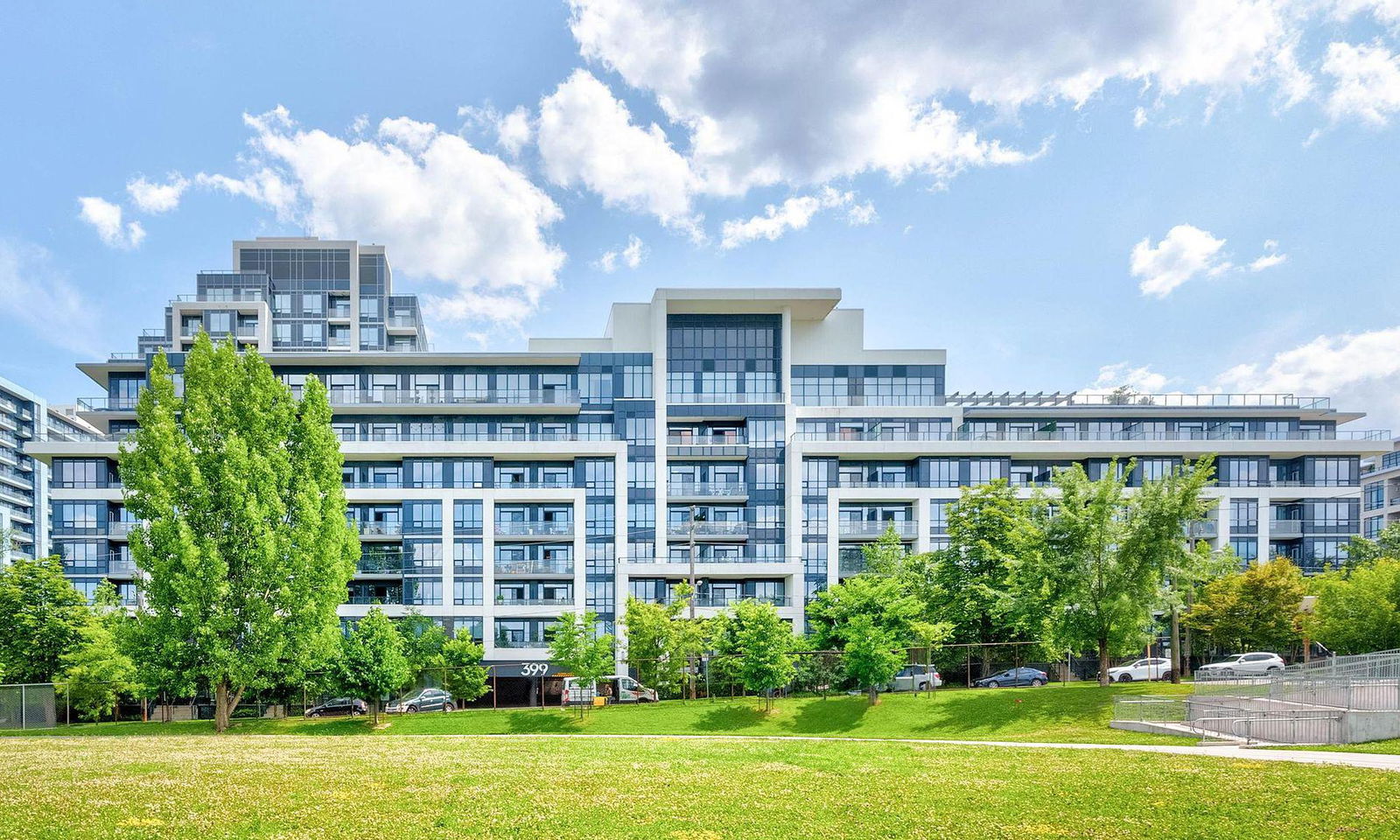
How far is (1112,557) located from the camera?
35.6 meters

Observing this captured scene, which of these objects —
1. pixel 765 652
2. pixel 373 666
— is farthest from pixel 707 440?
pixel 373 666

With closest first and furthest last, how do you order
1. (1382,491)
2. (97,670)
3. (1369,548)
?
(97,670) < (1369,548) < (1382,491)

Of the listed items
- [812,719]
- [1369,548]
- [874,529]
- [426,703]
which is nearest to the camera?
[812,719]

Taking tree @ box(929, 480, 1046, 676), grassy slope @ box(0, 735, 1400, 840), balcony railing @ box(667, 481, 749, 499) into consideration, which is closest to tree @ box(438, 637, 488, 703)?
balcony railing @ box(667, 481, 749, 499)

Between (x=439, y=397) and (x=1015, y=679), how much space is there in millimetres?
43039

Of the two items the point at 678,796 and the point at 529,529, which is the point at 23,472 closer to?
the point at 529,529

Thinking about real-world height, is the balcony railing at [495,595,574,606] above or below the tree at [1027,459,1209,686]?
below

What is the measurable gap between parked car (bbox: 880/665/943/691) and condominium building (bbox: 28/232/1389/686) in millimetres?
11185

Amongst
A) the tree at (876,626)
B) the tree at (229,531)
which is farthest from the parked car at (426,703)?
the tree at (876,626)

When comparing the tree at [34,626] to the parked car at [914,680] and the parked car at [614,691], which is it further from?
the parked car at [914,680]

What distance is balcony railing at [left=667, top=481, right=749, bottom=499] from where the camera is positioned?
5875 centimetres

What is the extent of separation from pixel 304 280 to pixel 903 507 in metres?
55.3

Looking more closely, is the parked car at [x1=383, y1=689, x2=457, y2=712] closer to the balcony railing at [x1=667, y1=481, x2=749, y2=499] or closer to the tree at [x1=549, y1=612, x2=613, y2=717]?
the tree at [x1=549, y1=612, x2=613, y2=717]

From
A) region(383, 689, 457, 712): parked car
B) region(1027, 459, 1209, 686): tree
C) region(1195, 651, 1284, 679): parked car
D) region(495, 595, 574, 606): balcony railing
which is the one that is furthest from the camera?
region(495, 595, 574, 606): balcony railing
